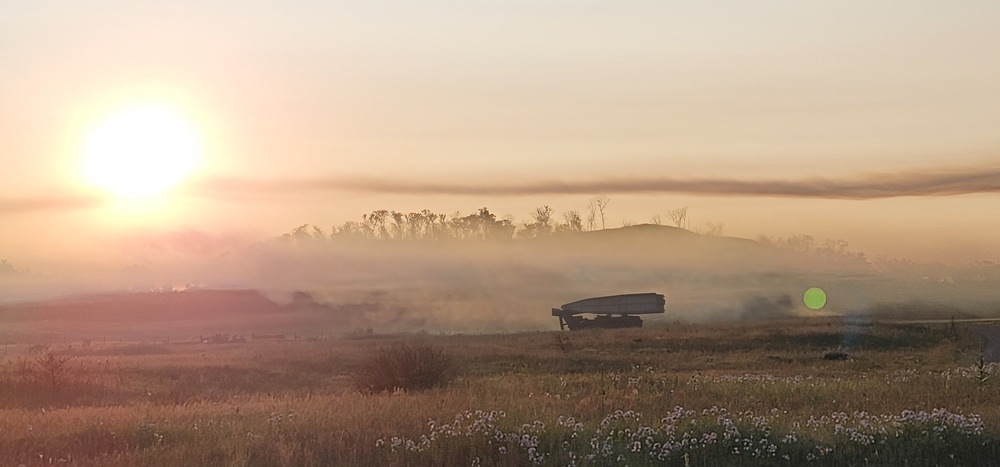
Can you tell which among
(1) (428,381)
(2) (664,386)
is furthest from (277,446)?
(1) (428,381)

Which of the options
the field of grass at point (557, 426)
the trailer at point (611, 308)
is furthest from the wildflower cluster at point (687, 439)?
the trailer at point (611, 308)

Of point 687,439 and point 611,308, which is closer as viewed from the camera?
point 687,439

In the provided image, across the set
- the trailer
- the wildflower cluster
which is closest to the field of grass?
the wildflower cluster

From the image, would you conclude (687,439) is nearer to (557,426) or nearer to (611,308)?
(557,426)

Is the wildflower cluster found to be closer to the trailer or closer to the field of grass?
the field of grass

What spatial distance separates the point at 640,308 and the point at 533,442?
9060 cm

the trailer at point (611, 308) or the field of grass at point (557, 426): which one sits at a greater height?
the field of grass at point (557, 426)

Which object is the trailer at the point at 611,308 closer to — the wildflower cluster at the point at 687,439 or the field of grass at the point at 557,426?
the field of grass at the point at 557,426

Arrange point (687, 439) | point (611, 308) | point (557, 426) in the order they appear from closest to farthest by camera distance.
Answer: point (687, 439)
point (557, 426)
point (611, 308)

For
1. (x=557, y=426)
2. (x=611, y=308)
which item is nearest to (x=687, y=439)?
(x=557, y=426)

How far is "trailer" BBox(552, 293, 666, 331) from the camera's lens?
10012cm

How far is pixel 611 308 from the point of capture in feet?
335

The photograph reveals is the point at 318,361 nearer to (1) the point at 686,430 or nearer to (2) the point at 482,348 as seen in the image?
(2) the point at 482,348

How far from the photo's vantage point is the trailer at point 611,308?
10012 centimetres
